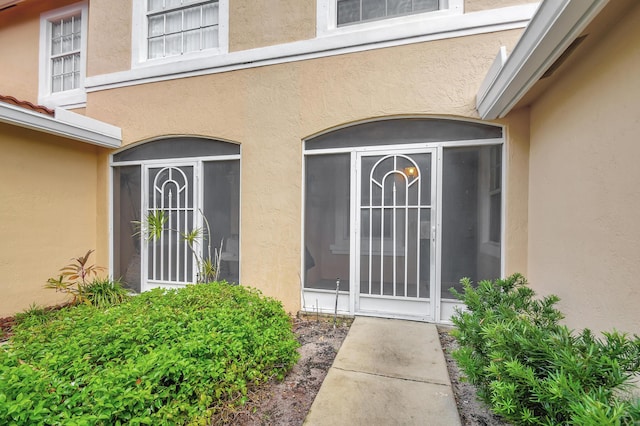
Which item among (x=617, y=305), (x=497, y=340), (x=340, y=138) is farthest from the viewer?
(x=340, y=138)

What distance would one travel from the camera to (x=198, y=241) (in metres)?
5.07

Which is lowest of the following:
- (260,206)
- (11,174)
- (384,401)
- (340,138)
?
(384,401)

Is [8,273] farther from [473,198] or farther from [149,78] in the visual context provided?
[473,198]

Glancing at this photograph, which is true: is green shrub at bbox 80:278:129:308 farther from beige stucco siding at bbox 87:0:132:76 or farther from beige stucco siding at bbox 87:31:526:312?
beige stucco siding at bbox 87:0:132:76

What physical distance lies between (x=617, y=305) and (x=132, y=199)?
710 cm

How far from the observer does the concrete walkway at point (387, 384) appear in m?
2.24

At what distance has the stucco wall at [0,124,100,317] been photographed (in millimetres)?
4512

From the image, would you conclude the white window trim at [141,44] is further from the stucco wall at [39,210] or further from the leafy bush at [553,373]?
the leafy bush at [553,373]

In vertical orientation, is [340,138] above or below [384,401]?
above

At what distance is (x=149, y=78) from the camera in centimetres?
530

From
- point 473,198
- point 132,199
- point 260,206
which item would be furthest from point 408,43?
point 132,199

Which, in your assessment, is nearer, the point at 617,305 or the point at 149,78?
the point at 617,305

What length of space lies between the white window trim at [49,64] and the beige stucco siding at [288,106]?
6.87 ft

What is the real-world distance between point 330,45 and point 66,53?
6248 millimetres
